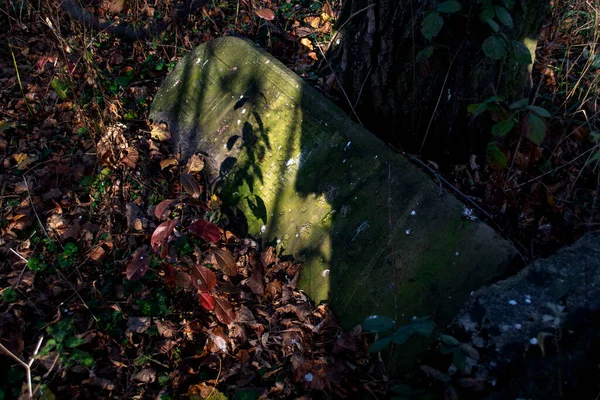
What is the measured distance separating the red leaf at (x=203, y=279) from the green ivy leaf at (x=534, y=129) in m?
1.80

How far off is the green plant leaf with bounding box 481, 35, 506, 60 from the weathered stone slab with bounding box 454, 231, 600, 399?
101 centimetres

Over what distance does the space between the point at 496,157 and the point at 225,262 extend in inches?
68.1

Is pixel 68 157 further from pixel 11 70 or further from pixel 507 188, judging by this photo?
pixel 507 188

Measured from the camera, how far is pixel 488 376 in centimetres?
171

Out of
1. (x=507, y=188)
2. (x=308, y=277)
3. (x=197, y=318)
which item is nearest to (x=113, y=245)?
(x=197, y=318)

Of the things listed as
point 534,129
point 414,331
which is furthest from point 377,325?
point 534,129

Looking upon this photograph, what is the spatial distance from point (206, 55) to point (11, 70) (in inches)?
86.0

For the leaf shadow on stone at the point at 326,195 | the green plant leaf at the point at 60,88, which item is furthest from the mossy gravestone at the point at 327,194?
the green plant leaf at the point at 60,88

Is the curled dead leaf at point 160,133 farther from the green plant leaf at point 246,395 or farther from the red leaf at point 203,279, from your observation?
the green plant leaf at point 246,395

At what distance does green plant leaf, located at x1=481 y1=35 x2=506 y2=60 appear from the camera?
7.55ft

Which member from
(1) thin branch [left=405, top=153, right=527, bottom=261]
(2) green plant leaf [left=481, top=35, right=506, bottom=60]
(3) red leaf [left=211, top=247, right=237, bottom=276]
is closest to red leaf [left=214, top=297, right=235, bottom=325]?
(3) red leaf [left=211, top=247, right=237, bottom=276]

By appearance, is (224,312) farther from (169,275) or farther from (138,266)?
(138,266)

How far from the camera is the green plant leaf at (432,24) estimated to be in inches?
92.7

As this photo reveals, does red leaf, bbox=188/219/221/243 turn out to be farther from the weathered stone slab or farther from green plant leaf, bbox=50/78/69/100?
green plant leaf, bbox=50/78/69/100
